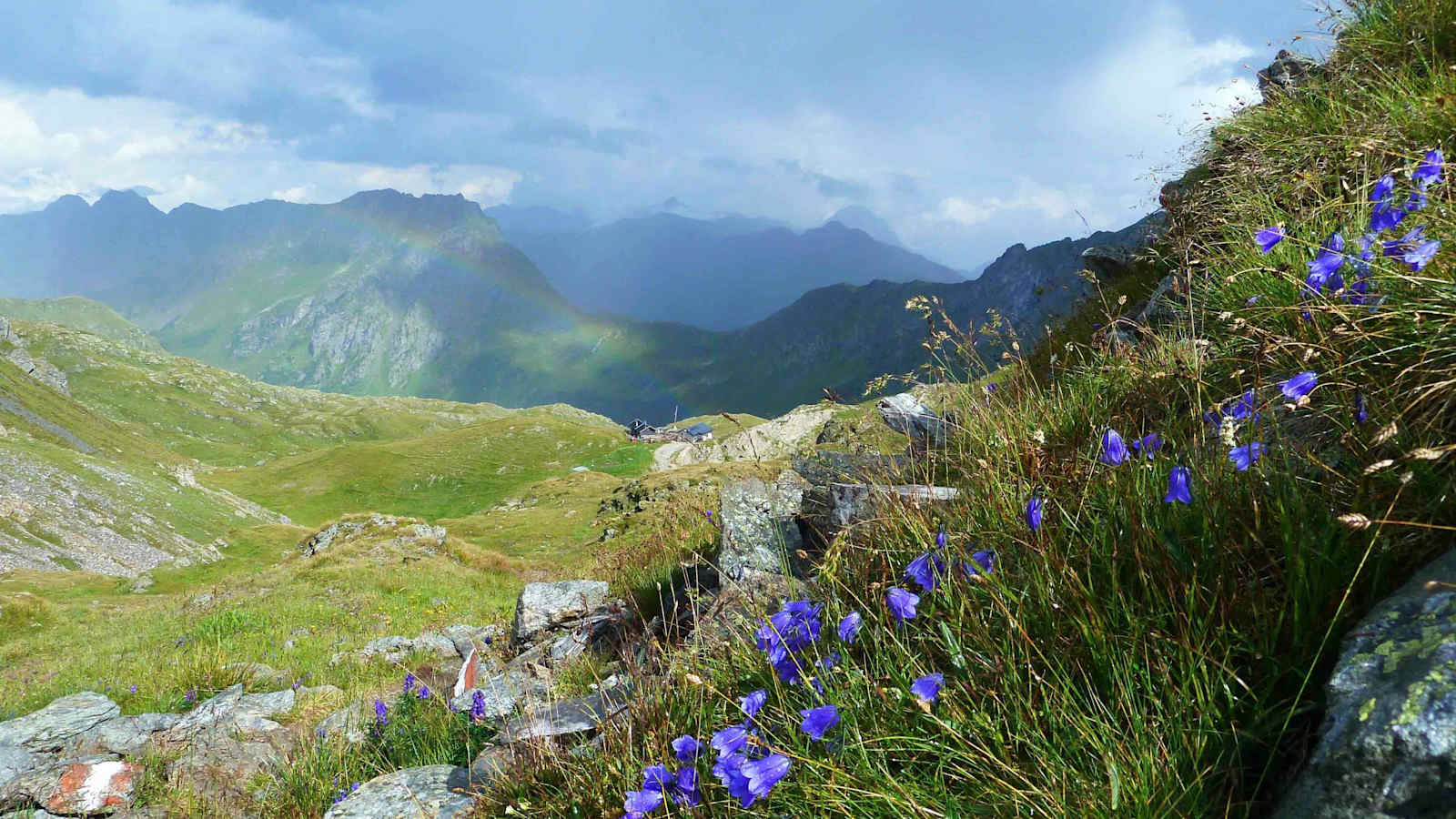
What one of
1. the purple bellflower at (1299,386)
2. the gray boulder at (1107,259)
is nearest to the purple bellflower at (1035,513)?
the purple bellflower at (1299,386)

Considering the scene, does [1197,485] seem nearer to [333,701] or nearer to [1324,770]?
[1324,770]

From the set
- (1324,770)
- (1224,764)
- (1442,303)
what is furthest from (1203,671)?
(1442,303)

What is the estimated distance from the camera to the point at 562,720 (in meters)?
4.27

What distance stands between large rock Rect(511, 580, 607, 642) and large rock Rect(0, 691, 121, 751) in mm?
5242

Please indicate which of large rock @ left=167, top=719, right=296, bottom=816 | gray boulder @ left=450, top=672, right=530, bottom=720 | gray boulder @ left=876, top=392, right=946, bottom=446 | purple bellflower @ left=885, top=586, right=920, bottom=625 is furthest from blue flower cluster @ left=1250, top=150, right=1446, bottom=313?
large rock @ left=167, top=719, right=296, bottom=816

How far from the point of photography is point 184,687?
35.1ft

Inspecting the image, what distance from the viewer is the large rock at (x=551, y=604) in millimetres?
10891

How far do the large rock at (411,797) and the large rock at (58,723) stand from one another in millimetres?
6680

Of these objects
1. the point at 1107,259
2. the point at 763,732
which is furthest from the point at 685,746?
the point at 1107,259

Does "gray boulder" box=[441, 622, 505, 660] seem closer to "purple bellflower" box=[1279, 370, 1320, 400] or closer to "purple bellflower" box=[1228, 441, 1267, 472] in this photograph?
"purple bellflower" box=[1228, 441, 1267, 472]

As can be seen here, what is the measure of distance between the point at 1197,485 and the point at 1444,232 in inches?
64.4

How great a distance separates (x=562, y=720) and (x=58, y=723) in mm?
8837

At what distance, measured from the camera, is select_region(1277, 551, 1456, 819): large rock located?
1590 millimetres

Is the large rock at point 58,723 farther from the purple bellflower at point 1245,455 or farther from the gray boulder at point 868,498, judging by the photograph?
the purple bellflower at point 1245,455
